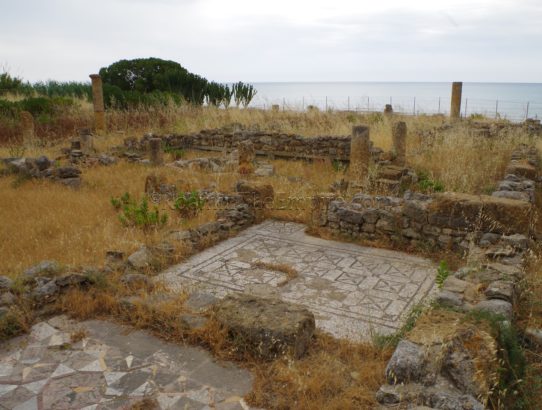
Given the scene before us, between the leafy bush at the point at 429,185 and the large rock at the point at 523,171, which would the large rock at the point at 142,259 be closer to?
the leafy bush at the point at 429,185

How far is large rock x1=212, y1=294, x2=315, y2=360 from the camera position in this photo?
3.52 m

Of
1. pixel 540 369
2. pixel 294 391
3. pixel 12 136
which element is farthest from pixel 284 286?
pixel 12 136

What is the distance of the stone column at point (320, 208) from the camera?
6730 millimetres

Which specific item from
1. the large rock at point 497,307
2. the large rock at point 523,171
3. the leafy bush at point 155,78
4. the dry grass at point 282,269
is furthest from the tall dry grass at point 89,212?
the leafy bush at point 155,78

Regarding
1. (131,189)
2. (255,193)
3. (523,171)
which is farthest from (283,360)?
(131,189)

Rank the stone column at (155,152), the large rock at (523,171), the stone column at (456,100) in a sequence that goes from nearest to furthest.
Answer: the large rock at (523,171) → the stone column at (155,152) → the stone column at (456,100)

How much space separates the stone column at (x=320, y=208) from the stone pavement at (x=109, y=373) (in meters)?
3.43

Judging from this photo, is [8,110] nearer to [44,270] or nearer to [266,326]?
[44,270]

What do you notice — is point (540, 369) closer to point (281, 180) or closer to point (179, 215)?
point (179, 215)

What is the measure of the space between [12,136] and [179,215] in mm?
11321

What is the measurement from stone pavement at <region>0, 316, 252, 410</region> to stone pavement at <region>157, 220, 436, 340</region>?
42.2 inches

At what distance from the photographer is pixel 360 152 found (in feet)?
31.6

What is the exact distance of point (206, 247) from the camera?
6246mm

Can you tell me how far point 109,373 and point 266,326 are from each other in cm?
122
